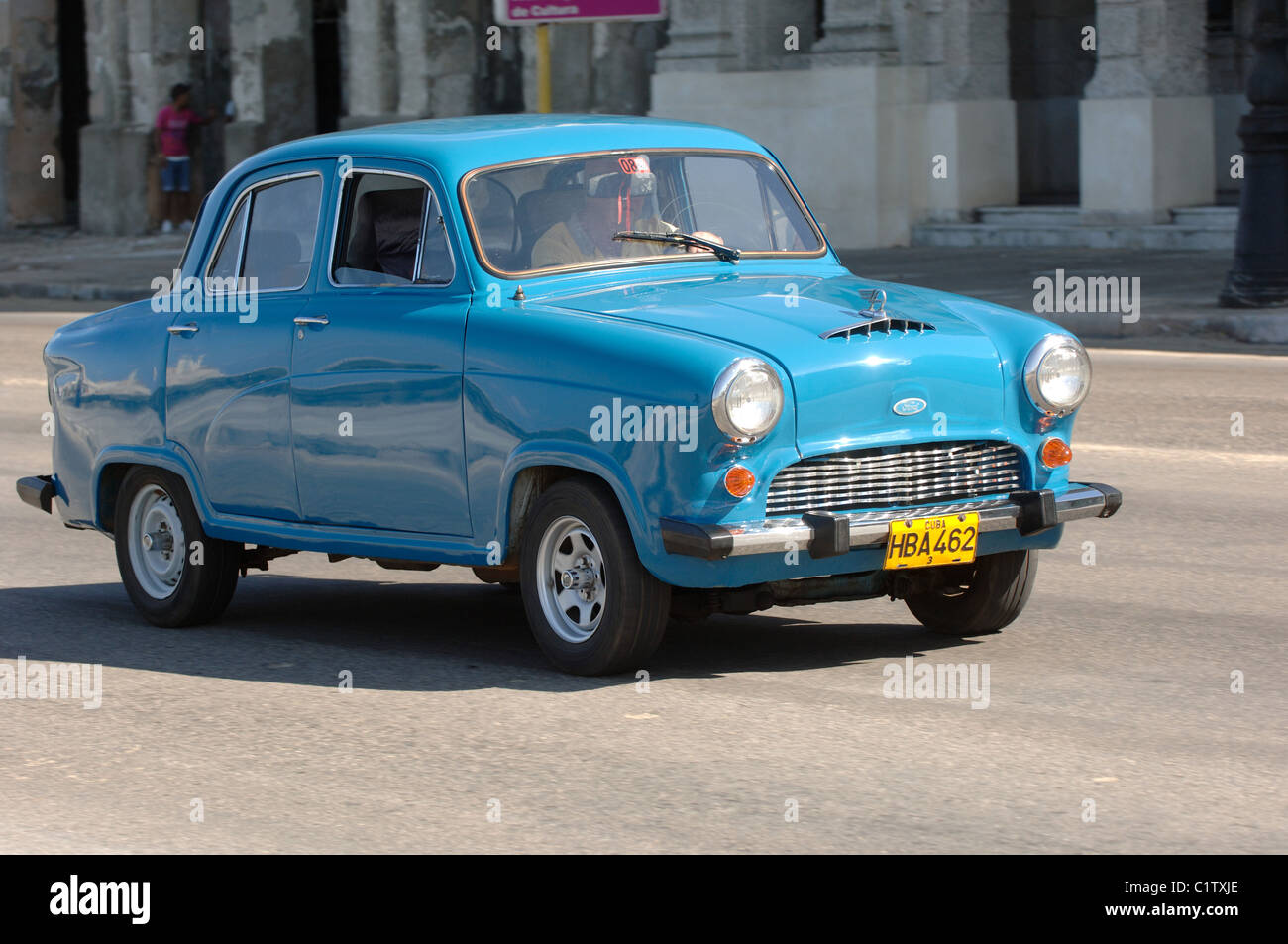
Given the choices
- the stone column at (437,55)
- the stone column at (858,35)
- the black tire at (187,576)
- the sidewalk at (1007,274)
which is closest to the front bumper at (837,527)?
the black tire at (187,576)

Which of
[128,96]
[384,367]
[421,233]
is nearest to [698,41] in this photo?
[128,96]

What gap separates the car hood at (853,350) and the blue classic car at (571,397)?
0.01 metres

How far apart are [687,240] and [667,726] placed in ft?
6.62

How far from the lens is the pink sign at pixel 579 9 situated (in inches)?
674

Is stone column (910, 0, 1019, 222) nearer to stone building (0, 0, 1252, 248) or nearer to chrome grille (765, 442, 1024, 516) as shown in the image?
stone building (0, 0, 1252, 248)

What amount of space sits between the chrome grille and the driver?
1275mm

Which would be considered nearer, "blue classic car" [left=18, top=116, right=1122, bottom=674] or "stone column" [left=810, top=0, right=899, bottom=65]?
"blue classic car" [left=18, top=116, right=1122, bottom=674]

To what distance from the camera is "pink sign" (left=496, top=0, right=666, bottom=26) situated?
56.1ft

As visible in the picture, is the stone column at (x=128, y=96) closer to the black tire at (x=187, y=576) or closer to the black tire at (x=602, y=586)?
the black tire at (x=187, y=576)

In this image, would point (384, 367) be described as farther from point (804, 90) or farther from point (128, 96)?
point (128, 96)

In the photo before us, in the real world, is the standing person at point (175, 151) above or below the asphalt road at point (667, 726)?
above

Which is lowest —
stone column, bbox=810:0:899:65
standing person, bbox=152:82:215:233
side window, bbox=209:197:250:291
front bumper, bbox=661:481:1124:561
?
front bumper, bbox=661:481:1124:561

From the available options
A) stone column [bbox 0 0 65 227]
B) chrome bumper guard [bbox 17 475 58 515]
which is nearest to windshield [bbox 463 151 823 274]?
chrome bumper guard [bbox 17 475 58 515]
